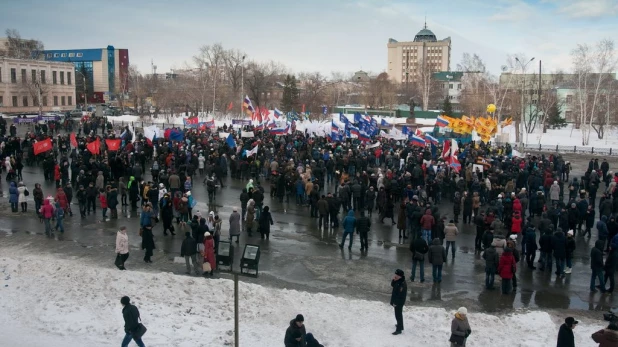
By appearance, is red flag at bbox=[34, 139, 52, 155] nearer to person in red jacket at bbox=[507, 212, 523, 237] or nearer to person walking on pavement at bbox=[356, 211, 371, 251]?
person walking on pavement at bbox=[356, 211, 371, 251]

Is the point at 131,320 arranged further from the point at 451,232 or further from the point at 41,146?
the point at 41,146

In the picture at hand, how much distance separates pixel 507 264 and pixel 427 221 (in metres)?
3.02

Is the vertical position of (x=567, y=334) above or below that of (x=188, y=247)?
below

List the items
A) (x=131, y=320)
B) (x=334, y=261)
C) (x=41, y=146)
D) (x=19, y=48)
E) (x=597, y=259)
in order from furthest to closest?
1. (x=19, y=48)
2. (x=41, y=146)
3. (x=334, y=261)
4. (x=597, y=259)
5. (x=131, y=320)

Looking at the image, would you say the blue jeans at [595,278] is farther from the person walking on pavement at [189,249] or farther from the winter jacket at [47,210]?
the winter jacket at [47,210]

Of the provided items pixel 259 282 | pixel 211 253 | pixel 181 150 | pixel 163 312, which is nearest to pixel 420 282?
pixel 259 282

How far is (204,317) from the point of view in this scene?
10773 mm

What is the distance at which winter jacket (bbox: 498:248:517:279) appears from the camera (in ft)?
Result: 39.2

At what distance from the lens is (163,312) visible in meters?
10.9

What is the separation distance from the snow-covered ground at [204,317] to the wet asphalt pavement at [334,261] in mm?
888

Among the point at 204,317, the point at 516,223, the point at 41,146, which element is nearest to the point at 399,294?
the point at 204,317

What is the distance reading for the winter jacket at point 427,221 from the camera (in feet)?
48.1

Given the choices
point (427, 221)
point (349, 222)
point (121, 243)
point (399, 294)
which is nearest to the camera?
point (399, 294)

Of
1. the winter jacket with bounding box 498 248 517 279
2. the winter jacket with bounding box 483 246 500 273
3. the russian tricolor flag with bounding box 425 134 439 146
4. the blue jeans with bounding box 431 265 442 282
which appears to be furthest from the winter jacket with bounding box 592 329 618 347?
the russian tricolor flag with bounding box 425 134 439 146
